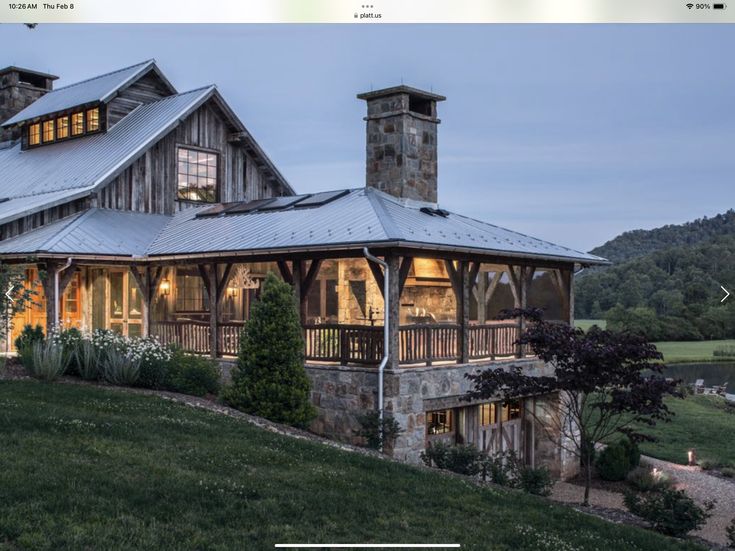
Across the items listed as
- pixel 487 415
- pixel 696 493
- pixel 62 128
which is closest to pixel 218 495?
pixel 487 415

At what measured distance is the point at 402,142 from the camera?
16.1m

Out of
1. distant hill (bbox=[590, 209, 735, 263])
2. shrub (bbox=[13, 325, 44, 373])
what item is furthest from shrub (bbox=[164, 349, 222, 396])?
distant hill (bbox=[590, 209, 735, 263])

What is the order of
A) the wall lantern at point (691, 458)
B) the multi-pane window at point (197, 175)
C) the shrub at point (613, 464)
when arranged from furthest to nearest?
the wall lantern at point (691, 458) < the multi-pane window at point (197, 175) < the shrub at point (613, 464)

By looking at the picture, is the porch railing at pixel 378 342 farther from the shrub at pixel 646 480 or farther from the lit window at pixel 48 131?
the lit window at pixel 48 131

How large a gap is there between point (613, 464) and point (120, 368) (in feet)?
35.5

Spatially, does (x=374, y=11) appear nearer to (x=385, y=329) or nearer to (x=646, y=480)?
(x=385, y=329)

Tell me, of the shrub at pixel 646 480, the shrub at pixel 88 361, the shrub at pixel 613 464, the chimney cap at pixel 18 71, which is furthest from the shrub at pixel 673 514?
the chimney cap at pixel 18 71

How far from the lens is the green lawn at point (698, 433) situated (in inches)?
858

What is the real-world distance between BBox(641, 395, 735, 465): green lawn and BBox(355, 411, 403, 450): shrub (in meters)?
8.75

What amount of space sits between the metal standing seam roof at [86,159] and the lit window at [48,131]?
234mm

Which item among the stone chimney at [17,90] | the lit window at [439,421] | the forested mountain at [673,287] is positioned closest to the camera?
the lit window at [439,421]

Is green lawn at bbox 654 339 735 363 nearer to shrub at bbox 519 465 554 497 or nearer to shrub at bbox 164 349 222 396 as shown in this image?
shrub at bbox 519 465 554 497

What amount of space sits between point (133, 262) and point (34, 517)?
11650 millimetres

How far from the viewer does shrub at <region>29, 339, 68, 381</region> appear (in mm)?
12445
